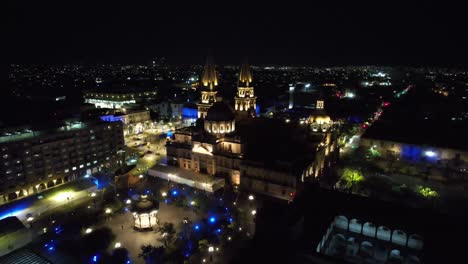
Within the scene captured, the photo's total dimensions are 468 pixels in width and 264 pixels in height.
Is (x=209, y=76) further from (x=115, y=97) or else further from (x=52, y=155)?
(x=115, y=97)

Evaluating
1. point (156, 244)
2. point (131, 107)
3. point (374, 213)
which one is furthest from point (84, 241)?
point (131, 107)

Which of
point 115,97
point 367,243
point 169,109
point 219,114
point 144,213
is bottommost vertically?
point 367,243

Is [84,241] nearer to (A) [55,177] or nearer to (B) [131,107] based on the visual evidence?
(A) [55,177]

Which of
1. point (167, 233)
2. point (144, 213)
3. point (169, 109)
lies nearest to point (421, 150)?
point (167, 233)

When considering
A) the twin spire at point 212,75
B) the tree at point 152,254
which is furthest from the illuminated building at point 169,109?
the tree at point 152,254

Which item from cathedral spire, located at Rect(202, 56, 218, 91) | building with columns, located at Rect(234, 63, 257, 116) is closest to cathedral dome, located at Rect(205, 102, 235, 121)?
building with columns, located at Rect(234, 63, 257, 116)

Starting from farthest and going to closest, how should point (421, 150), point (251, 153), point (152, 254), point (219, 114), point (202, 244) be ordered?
point (421, 150) → point (219, 114) → point (251, 153) → point (202, 244) → point (152, 254)

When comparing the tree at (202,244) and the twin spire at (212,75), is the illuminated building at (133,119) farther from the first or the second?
the tree at (202,244)
